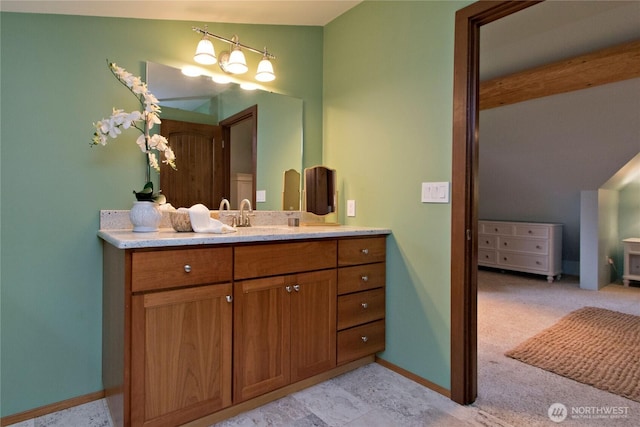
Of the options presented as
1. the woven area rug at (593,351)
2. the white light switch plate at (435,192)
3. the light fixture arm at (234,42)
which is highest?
the light fixture arm at (234,42)

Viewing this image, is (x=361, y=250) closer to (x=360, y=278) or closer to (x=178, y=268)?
(x=360, y=278)

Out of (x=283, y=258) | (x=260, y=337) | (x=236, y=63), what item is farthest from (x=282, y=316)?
(x=236, y=63)

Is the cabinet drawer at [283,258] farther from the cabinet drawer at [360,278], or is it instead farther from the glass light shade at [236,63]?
the glass light shade at [236,63]

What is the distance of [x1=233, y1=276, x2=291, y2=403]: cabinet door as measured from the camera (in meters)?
1.59

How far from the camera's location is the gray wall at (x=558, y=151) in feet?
11.7

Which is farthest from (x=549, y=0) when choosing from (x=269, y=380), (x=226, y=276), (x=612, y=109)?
(x=269, y=380)

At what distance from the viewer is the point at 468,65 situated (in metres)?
1.73

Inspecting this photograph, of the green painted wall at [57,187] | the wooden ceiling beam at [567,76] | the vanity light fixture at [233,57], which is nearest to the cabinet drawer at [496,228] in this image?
the wooden ceiling beam at [567,76]

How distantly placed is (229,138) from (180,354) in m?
1.32

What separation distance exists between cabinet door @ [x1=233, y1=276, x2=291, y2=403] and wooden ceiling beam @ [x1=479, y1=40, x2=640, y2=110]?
3328mm

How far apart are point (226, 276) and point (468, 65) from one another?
1.54m

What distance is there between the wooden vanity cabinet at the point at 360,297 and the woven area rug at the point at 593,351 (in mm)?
1022

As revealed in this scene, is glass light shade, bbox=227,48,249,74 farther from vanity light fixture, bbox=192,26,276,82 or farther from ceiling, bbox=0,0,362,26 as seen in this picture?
ceiling, bbox=0,0,362,26

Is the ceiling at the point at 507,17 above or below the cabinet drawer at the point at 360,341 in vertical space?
above
